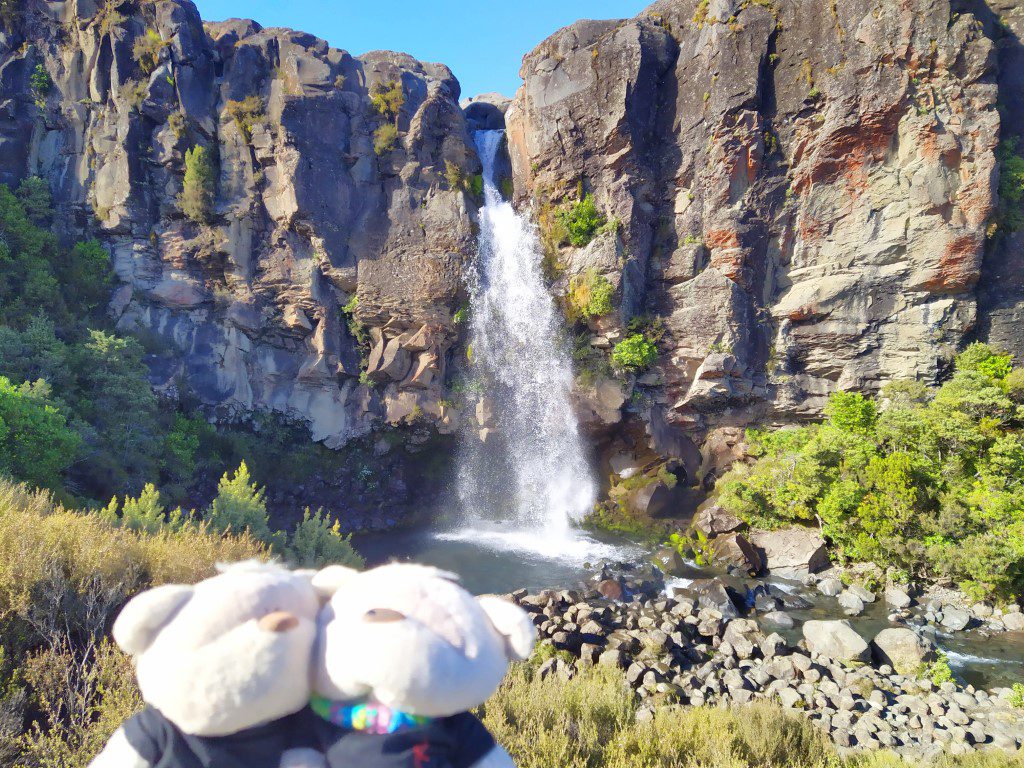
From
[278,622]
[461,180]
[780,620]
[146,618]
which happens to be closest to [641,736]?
[278,622]

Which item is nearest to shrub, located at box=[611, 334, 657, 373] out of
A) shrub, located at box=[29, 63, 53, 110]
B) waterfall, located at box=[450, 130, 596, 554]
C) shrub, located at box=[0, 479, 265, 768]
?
waterfall, located at box=[450, 130, 596, 554]

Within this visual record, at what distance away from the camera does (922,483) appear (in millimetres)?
11258

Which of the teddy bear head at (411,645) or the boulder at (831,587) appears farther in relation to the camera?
the boulder at (831,587)

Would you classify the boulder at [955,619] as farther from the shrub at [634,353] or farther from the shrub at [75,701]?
the shrub at [75,701]

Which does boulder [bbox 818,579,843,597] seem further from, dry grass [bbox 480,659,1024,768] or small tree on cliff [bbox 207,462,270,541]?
small tree on cliff [bbox 207,462,270,541]

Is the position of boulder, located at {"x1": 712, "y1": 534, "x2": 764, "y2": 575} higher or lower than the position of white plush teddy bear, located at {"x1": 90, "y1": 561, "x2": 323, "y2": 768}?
lower

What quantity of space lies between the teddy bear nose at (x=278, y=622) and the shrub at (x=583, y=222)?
17998 millimetres

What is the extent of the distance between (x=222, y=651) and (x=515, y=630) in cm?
85

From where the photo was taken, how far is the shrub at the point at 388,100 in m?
19.7

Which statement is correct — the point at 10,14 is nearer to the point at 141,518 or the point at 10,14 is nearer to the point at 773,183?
the point at 141,518

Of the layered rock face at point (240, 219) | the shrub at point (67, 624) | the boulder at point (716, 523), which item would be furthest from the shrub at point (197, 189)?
the boulder at point (716, 523)

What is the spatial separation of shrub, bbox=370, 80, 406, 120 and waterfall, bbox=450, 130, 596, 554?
6508mm

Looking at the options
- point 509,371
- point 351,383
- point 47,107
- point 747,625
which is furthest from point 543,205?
point 47,107

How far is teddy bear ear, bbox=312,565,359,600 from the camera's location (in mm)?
1687
